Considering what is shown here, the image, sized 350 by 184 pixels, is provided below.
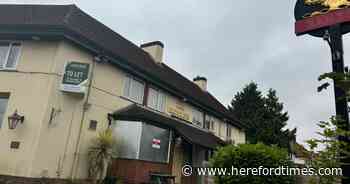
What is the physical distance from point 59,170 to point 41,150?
1.12 metres

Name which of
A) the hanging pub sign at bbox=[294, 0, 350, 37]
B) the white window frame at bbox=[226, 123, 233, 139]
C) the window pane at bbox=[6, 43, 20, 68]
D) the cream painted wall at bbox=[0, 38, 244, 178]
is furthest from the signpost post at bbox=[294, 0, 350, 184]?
the white window frame at bbox=[226, 123, 233, 139]

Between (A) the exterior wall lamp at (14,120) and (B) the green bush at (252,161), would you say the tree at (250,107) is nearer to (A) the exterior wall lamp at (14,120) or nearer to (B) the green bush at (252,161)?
(B) the green bush at (252,161)

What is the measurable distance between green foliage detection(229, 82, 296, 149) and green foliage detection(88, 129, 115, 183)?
78.9 feet

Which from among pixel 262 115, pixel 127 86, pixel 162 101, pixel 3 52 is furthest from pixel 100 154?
pixel 262 115

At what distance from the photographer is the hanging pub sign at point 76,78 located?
438 inches

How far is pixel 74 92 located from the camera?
11.2m

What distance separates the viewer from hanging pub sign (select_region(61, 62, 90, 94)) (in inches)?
438

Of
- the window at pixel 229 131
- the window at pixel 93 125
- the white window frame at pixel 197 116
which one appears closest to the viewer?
the window at pixel 93 125

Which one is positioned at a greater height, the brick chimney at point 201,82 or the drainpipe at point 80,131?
the brick chimney at point 201,82

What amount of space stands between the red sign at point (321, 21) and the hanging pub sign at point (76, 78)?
25.8ft

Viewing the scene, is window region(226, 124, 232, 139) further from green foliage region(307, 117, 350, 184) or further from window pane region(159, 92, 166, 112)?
green foliage region(307, 117, 350, 184)

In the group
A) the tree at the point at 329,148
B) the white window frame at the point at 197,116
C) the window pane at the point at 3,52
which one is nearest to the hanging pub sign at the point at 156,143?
the white window frame at the point at 197,116

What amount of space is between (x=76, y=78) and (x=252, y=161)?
289 inches

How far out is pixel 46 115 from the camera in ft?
34.6
